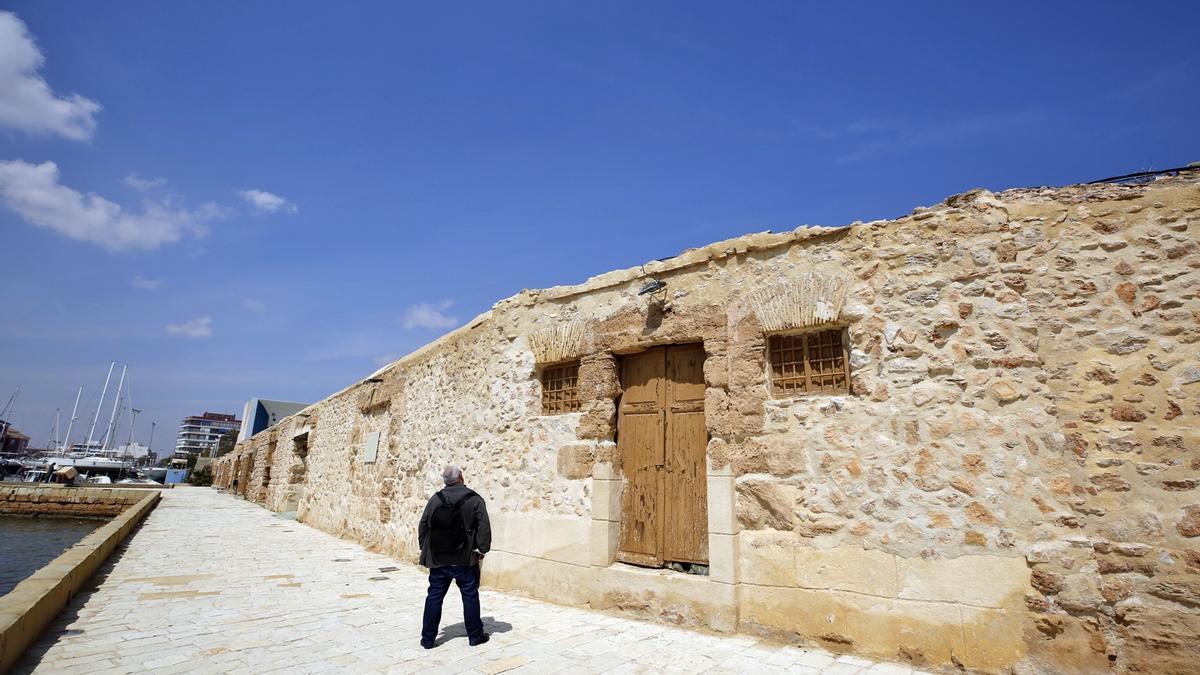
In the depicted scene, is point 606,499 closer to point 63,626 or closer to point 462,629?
point 462,629

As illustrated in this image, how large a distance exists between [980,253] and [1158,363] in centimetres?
126

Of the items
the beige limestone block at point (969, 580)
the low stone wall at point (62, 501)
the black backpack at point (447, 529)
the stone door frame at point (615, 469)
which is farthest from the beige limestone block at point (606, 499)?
the low stone wall at point (62, 501)

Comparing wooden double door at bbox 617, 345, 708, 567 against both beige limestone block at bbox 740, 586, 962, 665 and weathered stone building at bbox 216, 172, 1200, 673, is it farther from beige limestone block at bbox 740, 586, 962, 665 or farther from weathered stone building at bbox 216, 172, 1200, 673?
beige limestone block at bbox 740, 586, 962, 665

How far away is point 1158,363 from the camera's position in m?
3.72

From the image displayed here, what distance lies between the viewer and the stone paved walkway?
366cm

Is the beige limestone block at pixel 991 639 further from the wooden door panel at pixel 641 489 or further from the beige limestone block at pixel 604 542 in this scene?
the beige limestone block at pixel 604 542

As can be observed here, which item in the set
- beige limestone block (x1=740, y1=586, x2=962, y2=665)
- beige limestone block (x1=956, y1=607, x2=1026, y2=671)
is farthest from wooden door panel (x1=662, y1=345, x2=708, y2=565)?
beige limestone block (x1=956, y1=607, x2=1026, y2=671)

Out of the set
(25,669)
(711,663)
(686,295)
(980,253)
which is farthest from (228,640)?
(980,253)

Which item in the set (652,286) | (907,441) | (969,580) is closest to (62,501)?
(652,286)

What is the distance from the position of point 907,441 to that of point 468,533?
334cm

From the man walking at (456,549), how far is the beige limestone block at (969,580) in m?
3.02

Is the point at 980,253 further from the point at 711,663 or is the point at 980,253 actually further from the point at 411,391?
the point at 411,391

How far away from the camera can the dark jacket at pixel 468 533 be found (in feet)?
14.0

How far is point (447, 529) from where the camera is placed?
169 inches
